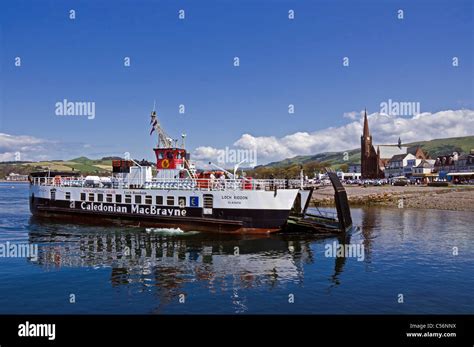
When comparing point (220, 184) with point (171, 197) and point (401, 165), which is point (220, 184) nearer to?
point (171, 197)

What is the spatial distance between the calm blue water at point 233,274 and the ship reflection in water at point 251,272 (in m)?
0.06

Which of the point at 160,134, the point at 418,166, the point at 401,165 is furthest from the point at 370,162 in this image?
the point at 160,134

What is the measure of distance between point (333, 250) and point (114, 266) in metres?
Answer: 16.3

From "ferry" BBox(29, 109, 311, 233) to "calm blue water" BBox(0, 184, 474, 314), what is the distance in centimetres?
198

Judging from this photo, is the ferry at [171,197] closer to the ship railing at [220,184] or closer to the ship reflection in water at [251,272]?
the ship railing at [220,184]

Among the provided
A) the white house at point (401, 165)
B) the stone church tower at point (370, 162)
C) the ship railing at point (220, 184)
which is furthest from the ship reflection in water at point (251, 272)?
the stone church tower at point (370, 162)

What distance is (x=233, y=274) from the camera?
2469 centimetres

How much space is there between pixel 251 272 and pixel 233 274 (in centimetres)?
118

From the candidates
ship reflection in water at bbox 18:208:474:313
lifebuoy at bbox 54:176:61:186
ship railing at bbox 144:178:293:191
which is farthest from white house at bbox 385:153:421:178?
lifebuoy at bbox 54:176:61:186

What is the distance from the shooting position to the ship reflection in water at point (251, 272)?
19.3 metres

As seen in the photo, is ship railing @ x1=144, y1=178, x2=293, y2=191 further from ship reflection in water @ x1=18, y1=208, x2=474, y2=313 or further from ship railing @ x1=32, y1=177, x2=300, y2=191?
ship reflection in water @ x1=18, y1=208, x2=474, y2=313

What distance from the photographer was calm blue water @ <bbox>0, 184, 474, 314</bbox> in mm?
19266

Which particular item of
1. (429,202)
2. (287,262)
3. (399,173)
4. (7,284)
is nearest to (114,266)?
(7,284)
